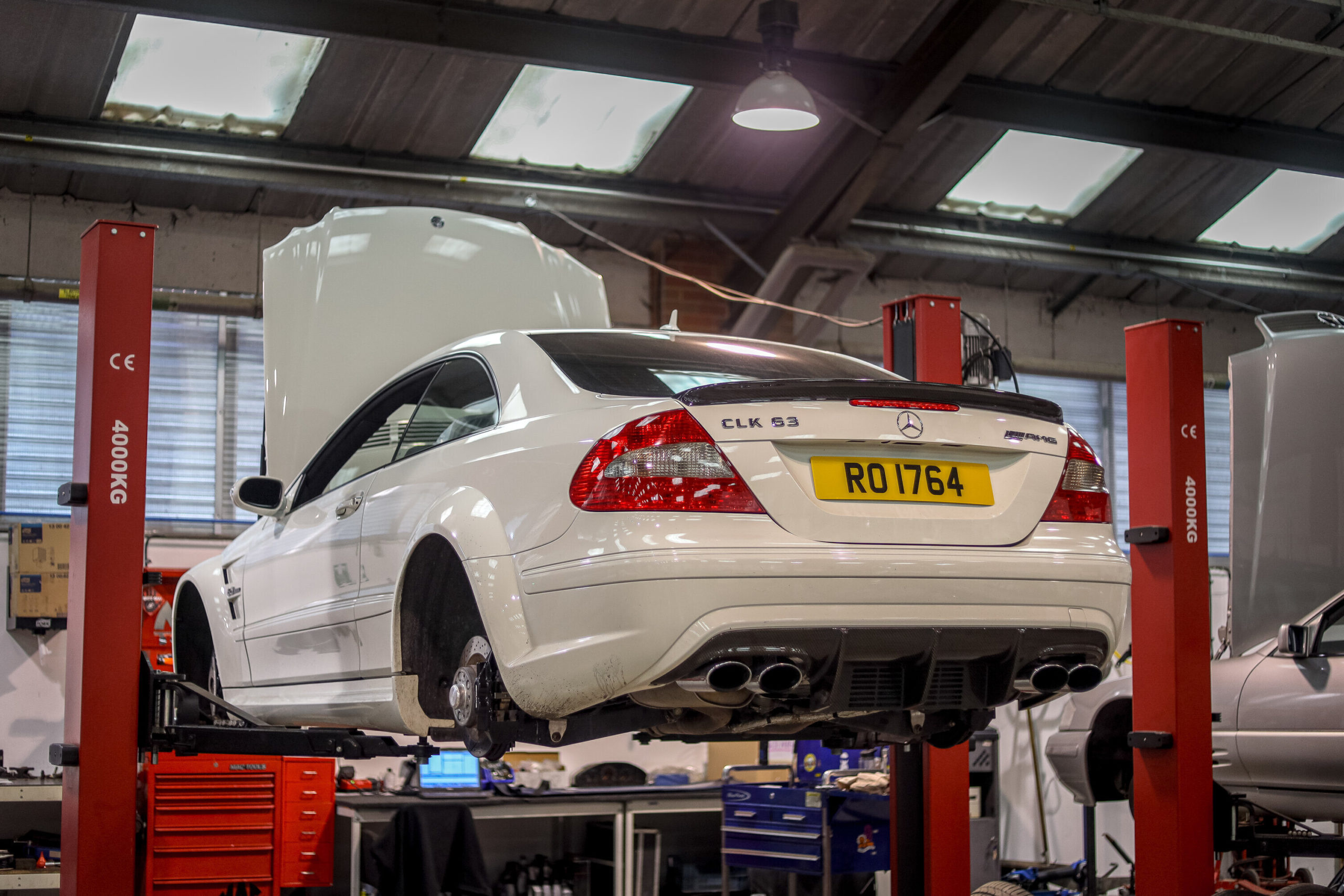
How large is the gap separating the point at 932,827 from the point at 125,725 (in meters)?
2.89

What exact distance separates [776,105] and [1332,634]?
3805 mm

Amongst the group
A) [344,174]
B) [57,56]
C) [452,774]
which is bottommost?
[452,774]

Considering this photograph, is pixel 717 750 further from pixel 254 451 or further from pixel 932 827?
pixel 932 827

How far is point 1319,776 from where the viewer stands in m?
5.39

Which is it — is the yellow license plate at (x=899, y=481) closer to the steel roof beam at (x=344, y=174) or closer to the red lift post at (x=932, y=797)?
the red lift post at (x=932, y=797)

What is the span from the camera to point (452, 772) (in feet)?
29.5

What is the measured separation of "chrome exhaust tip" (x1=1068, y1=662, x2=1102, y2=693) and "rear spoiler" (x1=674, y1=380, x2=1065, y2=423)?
55 cm

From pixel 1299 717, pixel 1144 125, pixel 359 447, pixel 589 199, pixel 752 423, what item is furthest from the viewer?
pixel 1144 125

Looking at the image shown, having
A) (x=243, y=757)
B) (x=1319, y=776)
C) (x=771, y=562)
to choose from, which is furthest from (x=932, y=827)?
(x=243, y=757)

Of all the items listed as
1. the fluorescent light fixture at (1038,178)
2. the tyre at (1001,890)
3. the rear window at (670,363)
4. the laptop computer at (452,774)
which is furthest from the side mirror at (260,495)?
the fluorescent light fixture at (1038,178)

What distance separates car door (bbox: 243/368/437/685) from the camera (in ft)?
11.8

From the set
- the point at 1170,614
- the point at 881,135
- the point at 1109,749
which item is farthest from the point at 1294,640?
the point at 881,135

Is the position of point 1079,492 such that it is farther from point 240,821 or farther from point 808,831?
point 240,821

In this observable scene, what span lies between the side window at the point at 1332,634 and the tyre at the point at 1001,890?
1567 millimetres
